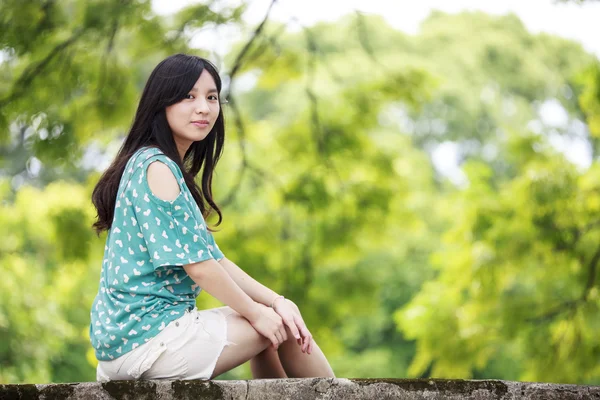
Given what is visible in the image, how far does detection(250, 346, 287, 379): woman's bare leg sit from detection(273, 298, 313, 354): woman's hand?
13 centimetres

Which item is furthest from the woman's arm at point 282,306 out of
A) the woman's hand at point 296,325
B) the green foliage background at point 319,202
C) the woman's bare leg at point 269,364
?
the green foliage background at point 319,202

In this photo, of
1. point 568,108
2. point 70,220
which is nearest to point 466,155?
point 568,108

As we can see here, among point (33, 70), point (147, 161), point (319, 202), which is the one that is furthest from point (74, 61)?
point (147, 161)

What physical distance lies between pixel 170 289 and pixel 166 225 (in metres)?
0.19

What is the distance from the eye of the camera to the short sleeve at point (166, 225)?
2250mm

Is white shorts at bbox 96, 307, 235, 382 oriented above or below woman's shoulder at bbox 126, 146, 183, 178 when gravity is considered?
below

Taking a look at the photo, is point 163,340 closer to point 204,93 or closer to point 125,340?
point 125,340

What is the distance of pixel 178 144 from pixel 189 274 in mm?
524

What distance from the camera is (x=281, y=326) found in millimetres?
2375

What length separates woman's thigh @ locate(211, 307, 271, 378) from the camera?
231 centimetres

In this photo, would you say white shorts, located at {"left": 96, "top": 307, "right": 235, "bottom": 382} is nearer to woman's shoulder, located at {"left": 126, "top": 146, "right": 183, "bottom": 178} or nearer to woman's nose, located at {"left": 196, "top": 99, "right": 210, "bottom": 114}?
woman's shoulder, located at {"left": 126, "top": 146, "right": 183, "bottom": 178}

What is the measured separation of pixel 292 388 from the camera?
2059 millimetres

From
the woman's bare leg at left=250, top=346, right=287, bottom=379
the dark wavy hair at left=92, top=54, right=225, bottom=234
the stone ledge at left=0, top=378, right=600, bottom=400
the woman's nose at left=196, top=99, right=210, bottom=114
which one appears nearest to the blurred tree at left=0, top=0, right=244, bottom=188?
the dark wavy hair at left=92, top=54, right=225, bottom=234

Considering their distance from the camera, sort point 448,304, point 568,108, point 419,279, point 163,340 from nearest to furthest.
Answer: point 163,340
point 448,304
point 419,279
point 568,108
